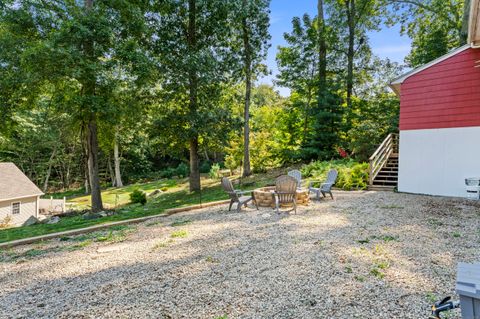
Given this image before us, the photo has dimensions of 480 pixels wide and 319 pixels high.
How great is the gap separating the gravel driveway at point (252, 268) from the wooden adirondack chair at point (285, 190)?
2.56 feet

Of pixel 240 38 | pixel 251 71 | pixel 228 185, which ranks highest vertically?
pixel 240 38

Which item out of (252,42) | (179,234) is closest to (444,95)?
(179,234)

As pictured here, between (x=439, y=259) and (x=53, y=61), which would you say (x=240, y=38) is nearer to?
(x=53, y=61)

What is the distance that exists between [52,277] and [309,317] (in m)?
3.52

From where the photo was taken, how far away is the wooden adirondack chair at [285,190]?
6.95 m

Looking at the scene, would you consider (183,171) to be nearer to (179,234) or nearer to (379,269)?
(179,234)

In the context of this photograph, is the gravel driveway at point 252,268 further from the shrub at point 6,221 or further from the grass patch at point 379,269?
the shrub at point 6,221

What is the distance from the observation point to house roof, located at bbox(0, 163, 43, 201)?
14742 mm

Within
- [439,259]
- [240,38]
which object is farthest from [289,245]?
[240,38]

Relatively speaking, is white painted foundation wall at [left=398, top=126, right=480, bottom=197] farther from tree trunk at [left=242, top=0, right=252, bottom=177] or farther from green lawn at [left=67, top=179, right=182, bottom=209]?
green lawn at [left=67, top=179, right=182, bottom=209]

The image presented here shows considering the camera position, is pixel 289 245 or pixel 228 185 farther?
pixel 228 185

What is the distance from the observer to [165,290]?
3230mm

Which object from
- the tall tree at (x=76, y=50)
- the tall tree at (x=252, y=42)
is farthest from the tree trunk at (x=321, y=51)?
the tall tree at (x=76, y=50)

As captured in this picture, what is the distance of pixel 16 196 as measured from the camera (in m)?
14.9
